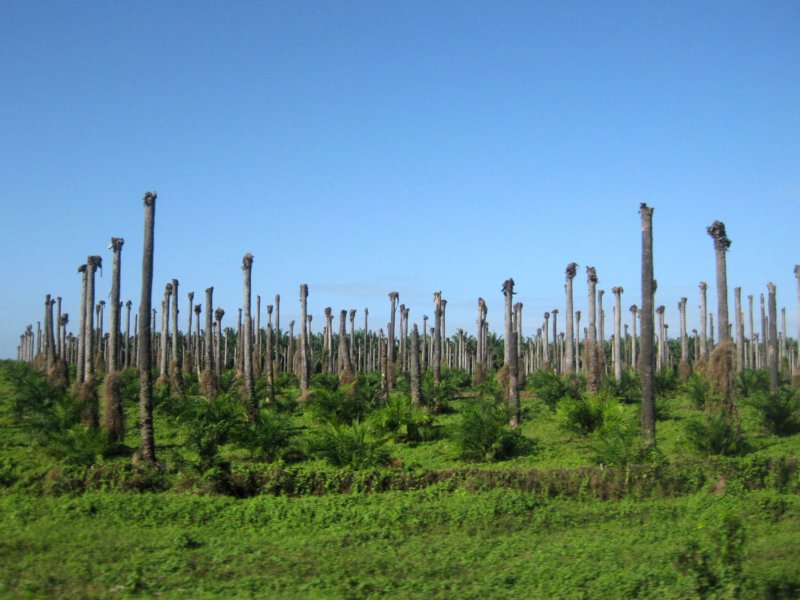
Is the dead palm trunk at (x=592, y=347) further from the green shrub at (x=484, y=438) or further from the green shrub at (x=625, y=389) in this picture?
the green shrub at (x=484, y=438)

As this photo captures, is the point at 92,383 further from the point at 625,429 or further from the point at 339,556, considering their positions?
the point at 625,429

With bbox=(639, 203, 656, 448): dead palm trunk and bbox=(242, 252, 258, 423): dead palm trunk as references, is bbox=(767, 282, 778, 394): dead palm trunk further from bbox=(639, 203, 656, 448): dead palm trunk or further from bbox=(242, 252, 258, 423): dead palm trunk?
bbox=(242, 252, 258, 423): dead palm trunk

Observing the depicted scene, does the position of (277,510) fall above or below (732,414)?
below

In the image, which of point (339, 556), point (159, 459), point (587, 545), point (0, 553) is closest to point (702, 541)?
point (587, 545)

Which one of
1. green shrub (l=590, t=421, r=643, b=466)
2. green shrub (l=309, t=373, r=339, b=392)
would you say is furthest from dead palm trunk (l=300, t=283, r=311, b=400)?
green shrub (l=590, t=421, r=643, b=466)

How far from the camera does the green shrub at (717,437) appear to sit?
58.7 ft

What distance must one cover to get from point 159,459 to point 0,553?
6.22 metres

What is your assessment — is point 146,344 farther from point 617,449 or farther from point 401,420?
point 617,449

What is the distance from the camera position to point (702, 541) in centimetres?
1079

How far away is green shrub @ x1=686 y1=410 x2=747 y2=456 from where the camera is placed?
1789 cm

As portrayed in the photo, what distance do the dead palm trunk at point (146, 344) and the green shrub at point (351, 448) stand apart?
11.8 feet

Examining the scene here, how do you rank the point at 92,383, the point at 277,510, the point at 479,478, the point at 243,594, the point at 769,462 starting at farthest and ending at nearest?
the point at 92,383
the point at 769,462
the point at 479,478
the point at 277,510
the point at 243,594

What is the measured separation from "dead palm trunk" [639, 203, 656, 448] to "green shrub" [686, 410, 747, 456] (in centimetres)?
94

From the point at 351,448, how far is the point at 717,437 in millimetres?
8291
